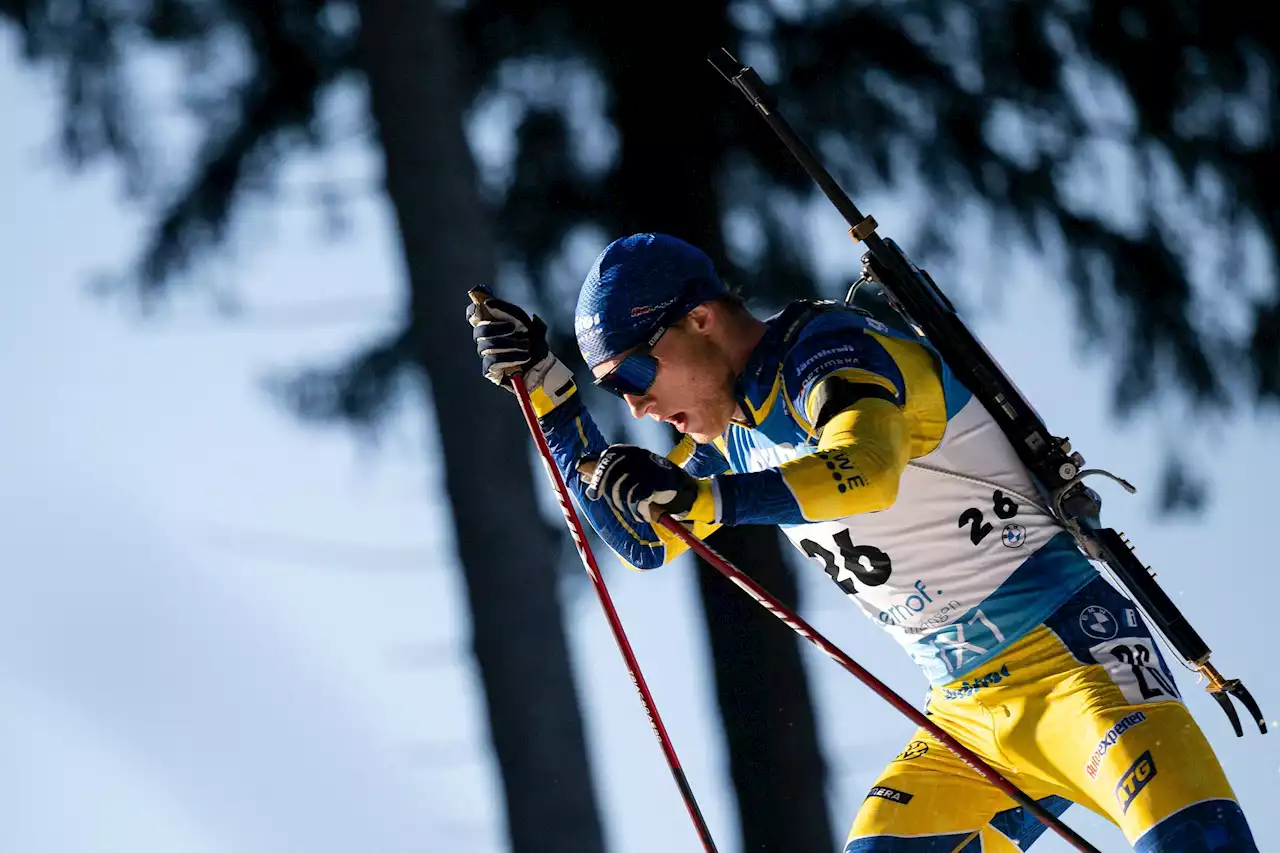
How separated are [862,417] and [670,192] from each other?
215cm

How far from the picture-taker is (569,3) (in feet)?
13.4

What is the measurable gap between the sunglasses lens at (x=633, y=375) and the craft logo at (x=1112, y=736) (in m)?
0.87

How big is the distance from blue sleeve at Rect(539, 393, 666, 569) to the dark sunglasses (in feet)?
0.93

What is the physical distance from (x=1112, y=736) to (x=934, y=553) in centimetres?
39

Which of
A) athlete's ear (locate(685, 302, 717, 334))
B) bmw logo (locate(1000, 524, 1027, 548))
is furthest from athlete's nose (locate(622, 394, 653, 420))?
bmw logo (locate(1000, 524, 1027, 548))

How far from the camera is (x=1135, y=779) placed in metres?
1.95

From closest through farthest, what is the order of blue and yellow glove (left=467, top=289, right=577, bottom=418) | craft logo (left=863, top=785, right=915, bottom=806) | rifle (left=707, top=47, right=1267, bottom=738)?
rifle (left=707, top=47, right=1267, bottom=738) → craft logo (left=863, top=785, right=915, bottom=806) → blue and yellow glove (left=467, top=289, right=577, bottom=418)

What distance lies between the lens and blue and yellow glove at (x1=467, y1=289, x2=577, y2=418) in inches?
95.9

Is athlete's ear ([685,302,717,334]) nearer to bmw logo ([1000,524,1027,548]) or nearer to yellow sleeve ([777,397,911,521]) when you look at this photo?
yellow sleeve ([777,397,911,521])

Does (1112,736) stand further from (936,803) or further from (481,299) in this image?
(481,299)

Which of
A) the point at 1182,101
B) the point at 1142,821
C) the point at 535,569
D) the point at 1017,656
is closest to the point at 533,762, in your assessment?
the point at 535,569

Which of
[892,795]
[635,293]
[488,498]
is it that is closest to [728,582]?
[488,498]

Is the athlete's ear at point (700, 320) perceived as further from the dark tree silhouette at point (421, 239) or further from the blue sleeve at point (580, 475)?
the dark tree silhouette at point (421, 239)

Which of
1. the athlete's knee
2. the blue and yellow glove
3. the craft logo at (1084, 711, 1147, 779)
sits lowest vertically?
the athlete's knee
